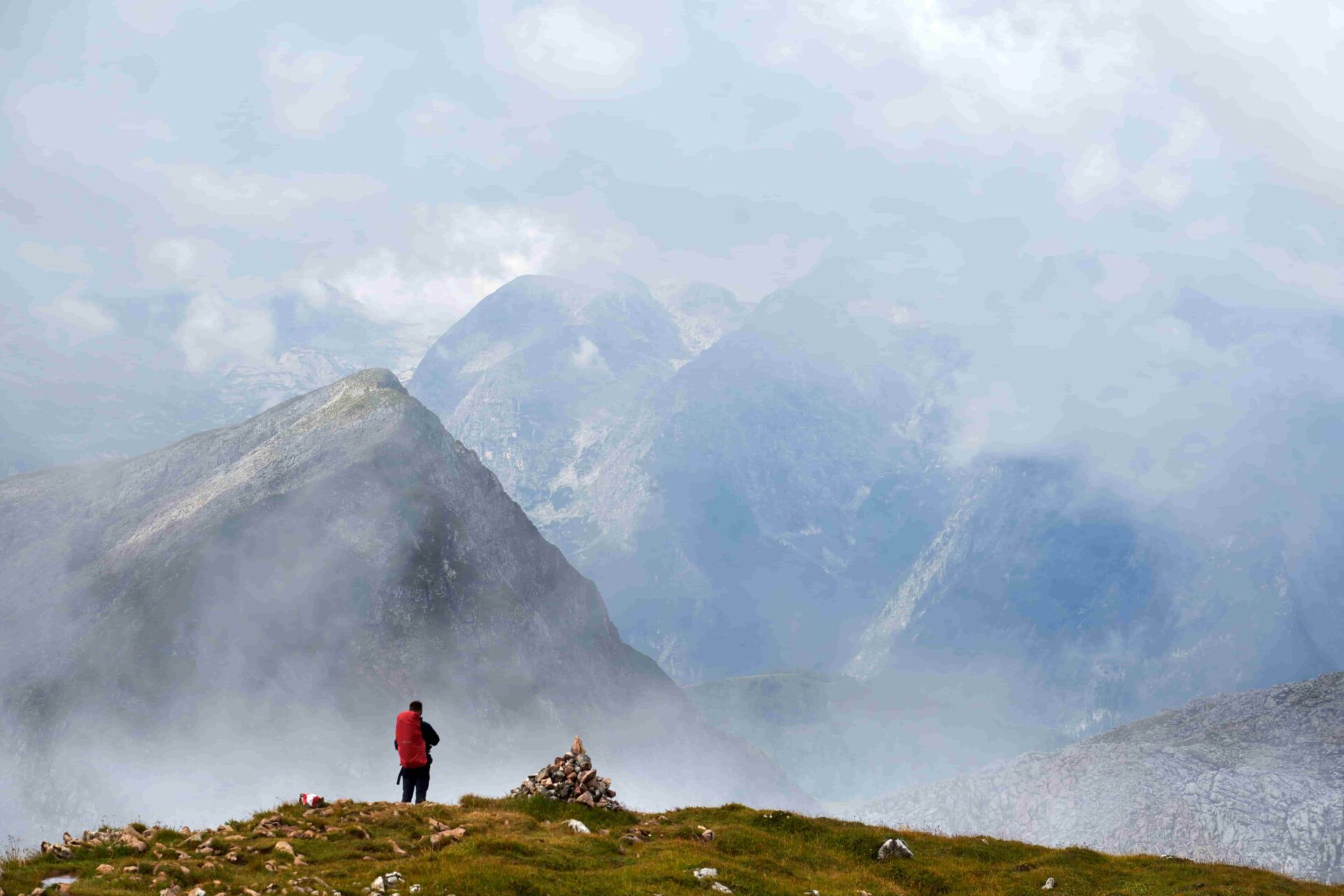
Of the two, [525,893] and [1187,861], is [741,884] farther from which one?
[1187,861]

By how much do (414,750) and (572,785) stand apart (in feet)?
24.5

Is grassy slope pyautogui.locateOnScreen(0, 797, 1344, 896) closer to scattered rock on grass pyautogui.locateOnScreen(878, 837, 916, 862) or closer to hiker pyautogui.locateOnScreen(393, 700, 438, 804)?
scattered rock on grass pyautogui.locateOnScreen(878, 837, 916, 862)

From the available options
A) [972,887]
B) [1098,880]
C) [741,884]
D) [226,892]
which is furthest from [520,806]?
[1098,880]

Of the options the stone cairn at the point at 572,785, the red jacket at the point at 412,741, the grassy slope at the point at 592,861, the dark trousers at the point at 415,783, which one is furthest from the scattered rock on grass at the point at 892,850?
the red jacket at the point at 412,741

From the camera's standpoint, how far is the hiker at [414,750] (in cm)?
4497

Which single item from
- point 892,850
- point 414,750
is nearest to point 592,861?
point 414,750

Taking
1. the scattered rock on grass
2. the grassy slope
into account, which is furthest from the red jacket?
the scattered rock on grass

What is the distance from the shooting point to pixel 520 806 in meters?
43.9

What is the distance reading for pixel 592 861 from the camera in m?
35.7

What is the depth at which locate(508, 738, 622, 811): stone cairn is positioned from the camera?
1805 inches

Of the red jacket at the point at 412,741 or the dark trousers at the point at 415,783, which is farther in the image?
the dark trousers at the point at 415,783

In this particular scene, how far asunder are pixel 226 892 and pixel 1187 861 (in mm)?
44707

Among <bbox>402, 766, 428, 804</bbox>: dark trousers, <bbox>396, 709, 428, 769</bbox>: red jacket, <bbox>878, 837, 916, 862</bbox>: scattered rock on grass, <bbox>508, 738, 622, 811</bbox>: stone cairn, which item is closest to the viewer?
<bbox>878, 837, 916, 862</bbox>: scattered rock on grass

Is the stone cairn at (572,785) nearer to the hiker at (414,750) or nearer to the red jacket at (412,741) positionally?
the hiker at (414,750)
